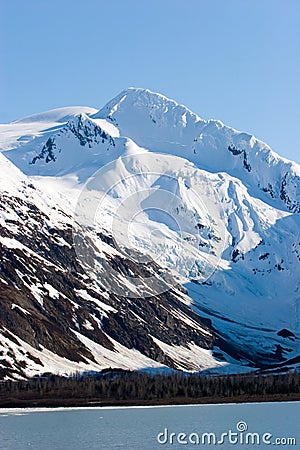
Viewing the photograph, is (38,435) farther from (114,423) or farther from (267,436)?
(267,436)

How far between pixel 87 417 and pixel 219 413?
106ft

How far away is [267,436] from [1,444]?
46.2 m

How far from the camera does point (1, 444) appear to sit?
137m

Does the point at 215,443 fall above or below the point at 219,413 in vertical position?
below

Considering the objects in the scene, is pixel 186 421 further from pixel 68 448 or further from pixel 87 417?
pixel 68 448

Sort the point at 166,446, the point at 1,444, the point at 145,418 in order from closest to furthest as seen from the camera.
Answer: the point at 166,446
the point at 1,444
the point at 145,418

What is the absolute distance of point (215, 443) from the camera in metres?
131

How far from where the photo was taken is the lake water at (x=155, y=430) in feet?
431

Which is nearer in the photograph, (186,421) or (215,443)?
(215,443)

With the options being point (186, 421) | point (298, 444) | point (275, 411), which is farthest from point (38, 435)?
point (275, 411)

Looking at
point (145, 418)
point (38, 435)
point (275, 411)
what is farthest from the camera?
point (275, 411)

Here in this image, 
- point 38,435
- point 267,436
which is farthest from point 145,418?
point 267,436

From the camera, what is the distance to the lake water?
132 meters

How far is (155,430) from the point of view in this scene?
505 feet
